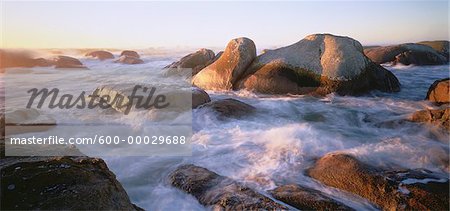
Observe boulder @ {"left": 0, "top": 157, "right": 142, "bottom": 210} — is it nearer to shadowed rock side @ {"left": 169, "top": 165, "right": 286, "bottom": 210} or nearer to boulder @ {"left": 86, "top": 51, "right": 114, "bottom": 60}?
shadowed rock side @ {"left": 169, "top": 165, "right": 286, "bottom": 210}

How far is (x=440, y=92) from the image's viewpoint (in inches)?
313

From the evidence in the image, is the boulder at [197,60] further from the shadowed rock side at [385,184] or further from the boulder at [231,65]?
the shadowed rock side at [385,184]

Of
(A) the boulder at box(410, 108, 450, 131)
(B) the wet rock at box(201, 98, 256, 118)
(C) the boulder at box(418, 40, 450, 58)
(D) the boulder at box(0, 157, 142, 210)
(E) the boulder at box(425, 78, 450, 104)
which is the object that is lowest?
(B) the wet rock at box(201, 98, 256, 118)

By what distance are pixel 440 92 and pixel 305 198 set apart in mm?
6173

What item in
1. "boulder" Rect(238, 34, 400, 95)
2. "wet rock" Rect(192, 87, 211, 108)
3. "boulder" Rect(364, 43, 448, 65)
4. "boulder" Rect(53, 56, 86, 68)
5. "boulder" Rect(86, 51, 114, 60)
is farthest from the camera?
"boulder" Rect(86, 51, 114, 60)

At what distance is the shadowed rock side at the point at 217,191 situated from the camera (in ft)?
11.5

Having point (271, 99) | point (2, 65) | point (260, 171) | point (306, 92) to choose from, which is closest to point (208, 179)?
point (260, 171)

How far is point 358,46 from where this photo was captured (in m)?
10.4

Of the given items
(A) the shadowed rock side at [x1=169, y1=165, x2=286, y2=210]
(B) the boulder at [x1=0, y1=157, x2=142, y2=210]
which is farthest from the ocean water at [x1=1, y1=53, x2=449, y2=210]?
(B) the boulder at [x1=0, y1=157, x2=142, y2=210]

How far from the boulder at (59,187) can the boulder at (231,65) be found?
7959mm

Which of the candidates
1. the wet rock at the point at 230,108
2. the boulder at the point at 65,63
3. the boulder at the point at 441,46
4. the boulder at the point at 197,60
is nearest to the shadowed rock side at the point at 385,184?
the wet rock at the point at 230,108

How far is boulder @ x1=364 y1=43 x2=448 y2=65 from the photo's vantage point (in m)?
17.0

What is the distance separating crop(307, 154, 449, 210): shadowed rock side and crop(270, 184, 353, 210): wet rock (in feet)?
1.52

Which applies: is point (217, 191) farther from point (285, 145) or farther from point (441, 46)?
point (441, 46)
